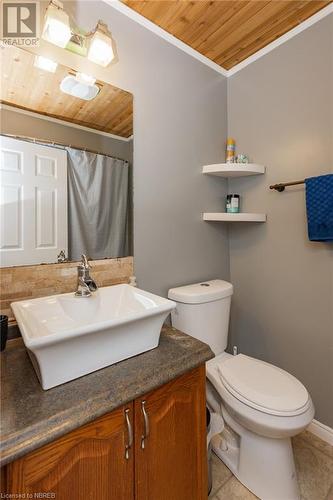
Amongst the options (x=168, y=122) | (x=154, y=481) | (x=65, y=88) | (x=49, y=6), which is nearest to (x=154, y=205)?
(x=168, y=122)

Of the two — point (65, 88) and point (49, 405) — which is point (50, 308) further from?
point (65, 88)

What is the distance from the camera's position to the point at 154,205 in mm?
1446

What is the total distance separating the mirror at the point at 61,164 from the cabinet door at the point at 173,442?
2.32 feet

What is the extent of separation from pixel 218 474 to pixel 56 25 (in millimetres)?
2219

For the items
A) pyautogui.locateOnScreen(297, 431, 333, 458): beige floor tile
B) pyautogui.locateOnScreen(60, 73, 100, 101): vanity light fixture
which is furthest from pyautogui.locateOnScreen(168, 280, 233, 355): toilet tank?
pyautogui.locateOnScreen(60, 73, 100, 101): vanity light fixture

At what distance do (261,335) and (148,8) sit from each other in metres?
2.05

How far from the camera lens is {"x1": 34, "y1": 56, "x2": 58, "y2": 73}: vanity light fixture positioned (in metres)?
1.06

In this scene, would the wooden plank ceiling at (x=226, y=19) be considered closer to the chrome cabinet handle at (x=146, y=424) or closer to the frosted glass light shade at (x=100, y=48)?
the frosted glass light shade at (x=100, y=48)

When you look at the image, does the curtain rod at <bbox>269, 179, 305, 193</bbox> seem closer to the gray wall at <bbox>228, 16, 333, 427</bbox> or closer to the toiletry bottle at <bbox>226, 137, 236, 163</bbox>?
the gray wall at <bbox>228, 16, 333, 427</bbox>

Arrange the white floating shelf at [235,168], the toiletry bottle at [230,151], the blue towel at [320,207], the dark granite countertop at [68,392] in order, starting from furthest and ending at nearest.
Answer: the toiletry bottle at [230,151] → the white floating shelf at [235,168] → the blue towel at [320,207] → the dark granite countertop at [68,392]

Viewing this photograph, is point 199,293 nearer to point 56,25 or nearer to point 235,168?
point 235,168

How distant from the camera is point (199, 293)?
141 cm

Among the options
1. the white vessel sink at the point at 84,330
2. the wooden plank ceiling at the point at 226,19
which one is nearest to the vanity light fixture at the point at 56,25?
the wooden plank ceiling at the point at 226,19

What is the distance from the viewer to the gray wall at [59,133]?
101 centimetres
